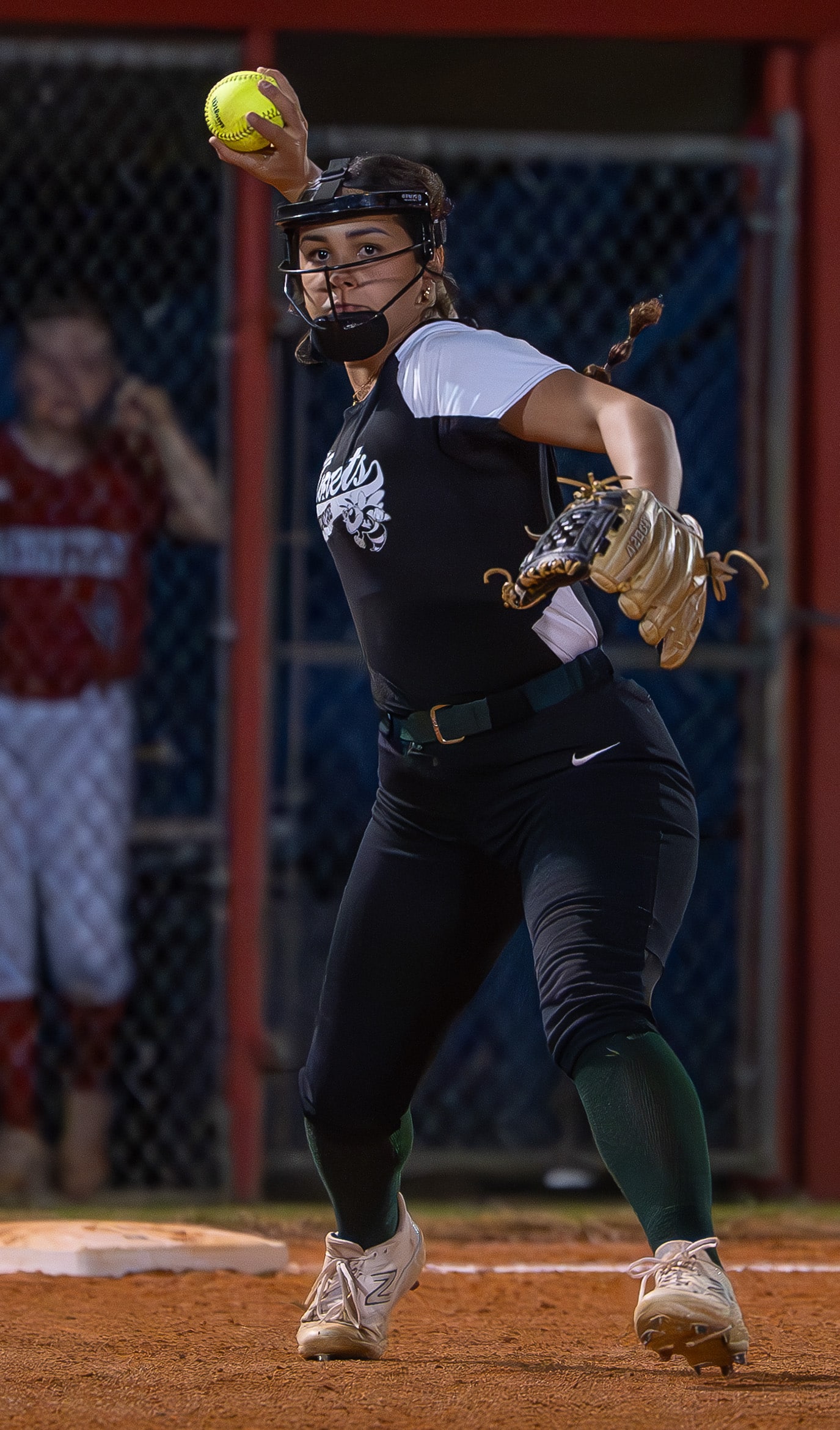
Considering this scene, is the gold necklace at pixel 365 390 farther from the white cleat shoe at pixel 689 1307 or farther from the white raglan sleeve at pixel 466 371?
the white cleat shoe at pixel 689 1307

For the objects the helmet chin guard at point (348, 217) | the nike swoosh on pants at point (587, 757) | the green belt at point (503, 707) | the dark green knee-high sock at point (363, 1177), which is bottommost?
the dark green knee-high sock at point (363, 1177)

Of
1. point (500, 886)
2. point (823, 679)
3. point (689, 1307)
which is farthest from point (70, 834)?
point (689, 1307)

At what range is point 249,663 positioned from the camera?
5.34 metres

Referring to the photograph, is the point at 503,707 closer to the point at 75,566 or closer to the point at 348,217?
the point at 348,217

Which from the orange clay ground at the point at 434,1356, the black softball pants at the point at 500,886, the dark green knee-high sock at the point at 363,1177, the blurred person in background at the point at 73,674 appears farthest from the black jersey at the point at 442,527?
the blurred person in background at the point at 73,674

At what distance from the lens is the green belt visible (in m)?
2.87

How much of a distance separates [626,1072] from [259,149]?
1747 millimetres

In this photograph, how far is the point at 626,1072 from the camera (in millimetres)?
2580

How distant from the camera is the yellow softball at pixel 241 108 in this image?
3.25 meters

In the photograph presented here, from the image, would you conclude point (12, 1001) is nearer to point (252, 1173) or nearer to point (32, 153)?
point (252, 1173)

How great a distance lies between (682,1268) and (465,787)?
79 cm

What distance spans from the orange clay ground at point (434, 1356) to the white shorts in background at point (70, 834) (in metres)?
1.06

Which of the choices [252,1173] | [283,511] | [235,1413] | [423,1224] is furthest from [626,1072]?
[283,511]

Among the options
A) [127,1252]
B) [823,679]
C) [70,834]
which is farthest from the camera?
[823,679]
